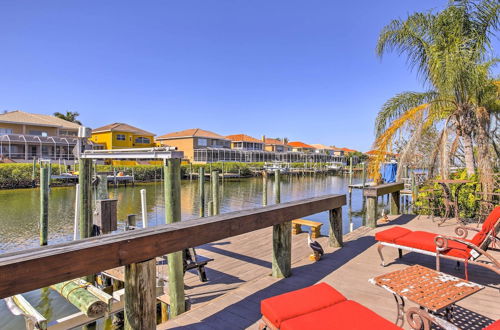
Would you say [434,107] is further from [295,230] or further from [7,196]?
[7,196]

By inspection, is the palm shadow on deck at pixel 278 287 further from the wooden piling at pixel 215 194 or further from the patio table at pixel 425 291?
the wooden piling at pixel 215 194

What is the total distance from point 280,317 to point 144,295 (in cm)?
109

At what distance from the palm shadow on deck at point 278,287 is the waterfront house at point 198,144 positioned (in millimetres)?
46885

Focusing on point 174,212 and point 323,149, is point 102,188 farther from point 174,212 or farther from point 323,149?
point 323,149

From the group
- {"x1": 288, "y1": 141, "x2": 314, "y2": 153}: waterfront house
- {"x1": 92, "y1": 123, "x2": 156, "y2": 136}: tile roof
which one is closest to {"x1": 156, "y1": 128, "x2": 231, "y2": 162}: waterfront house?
{"x1": 92, "y1": 123, "x2": 156, "y2": 136}: tile roof

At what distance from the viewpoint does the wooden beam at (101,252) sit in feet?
5.96

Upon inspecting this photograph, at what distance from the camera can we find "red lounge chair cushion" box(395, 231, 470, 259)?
3643mm

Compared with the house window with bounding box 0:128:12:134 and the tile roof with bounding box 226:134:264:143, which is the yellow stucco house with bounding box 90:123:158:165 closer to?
the house window with bounding box 0:128:12:134

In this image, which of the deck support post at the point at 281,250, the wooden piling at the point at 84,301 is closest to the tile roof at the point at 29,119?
the wooden piling at the point at 84,301

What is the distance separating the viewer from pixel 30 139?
3444cm

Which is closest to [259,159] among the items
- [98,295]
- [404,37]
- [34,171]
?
[34,171]

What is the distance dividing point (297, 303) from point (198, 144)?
5253 cm

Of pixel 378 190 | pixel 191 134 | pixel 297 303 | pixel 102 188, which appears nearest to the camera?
pixel 297 303

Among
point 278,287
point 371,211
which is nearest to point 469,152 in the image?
point 371,211
